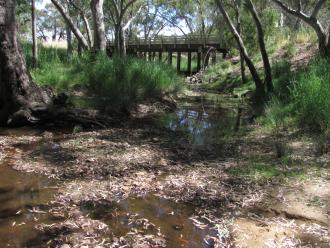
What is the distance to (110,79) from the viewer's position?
36.5 feet

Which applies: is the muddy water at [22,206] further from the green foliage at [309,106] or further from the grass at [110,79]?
the green foliage at [309,106]

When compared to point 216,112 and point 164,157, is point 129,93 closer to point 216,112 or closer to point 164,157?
point 216,112

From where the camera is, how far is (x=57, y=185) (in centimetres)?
529

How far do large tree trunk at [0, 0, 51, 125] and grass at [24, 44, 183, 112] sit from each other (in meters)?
2.18

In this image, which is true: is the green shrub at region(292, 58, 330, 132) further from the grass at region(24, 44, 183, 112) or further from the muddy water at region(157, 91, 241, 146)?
the grass at region(24, 44, 183, 112)

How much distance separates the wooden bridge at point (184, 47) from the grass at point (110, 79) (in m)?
10.6

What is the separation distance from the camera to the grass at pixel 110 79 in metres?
10.7

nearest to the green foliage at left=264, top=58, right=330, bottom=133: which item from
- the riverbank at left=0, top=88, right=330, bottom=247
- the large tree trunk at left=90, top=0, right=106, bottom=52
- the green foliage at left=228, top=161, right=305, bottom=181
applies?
the riverbank at left=0, top=88, right=330, bottom=247

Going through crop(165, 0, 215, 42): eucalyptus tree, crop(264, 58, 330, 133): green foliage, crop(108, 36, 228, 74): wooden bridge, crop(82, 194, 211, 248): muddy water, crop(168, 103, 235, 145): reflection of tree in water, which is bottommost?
crop(82, 194, 211, 248): muddy water

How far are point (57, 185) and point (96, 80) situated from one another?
6614 millimetres

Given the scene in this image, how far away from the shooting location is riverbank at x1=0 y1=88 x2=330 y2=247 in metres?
4.15

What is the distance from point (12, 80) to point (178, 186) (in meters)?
4.49

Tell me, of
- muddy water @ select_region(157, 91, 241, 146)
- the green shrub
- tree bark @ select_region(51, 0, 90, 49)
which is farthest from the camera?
tree bark @ select_region(51, 0, 90, 49)

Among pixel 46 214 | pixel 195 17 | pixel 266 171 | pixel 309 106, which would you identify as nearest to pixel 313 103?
pixel 309 106
